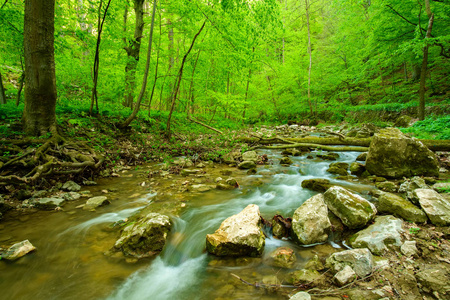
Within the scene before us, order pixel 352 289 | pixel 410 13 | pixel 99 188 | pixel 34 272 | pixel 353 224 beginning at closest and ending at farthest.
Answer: pixel 352 289 → pixel 34 272 → pixel 353 224 → pixel 99 188 → pixel 410 13

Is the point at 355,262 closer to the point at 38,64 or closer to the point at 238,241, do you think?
the point at 238,241

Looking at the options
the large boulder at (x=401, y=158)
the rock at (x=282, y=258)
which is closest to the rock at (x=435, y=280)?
the rock at (x=282, y=258)

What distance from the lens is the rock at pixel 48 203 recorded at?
3.73 meters

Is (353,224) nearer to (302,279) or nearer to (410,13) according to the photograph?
(302,279)

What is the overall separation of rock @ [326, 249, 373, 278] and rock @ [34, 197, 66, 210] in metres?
4.88

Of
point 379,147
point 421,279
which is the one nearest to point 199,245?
point 421,279

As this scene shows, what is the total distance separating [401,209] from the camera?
2.97m

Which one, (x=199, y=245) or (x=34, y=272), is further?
(x=199, y=245)

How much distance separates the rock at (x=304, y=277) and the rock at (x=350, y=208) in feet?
3.93

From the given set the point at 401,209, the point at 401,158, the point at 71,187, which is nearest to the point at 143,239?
the point at 71,187

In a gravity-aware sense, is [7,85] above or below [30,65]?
above

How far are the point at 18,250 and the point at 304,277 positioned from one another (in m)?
3.70

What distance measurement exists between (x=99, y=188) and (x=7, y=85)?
14.6 metres

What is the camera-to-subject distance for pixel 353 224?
2.93m
